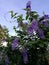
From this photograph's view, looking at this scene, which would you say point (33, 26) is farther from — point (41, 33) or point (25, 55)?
point (25, 55)

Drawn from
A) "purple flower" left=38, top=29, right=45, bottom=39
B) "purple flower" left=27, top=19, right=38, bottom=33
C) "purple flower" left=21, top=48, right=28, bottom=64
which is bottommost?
"purple flower" left=21, top=48, right=28, bottom=64

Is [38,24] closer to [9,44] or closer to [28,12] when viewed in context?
[28,12]

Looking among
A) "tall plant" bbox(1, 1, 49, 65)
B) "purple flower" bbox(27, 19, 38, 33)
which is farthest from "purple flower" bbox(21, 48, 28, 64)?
"purple flower" bbox(27, 19, 38, 33)

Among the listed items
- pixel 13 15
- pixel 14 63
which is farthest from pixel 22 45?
pixel 13 15

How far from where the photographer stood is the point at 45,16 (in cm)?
328

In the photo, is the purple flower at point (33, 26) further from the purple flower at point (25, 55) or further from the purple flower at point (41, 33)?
the purple flower at point (25, 55)

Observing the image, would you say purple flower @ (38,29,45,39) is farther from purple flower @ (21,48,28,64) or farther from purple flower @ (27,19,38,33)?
purple flower @ (21,48,28,64)

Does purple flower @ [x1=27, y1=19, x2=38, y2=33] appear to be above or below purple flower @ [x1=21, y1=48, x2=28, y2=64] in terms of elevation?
above

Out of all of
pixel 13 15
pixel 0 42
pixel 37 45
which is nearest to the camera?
pixel 37 45

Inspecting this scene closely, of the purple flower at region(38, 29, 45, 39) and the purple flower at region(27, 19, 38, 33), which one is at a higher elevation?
the purple flower at region(27, 19, 38, 33)

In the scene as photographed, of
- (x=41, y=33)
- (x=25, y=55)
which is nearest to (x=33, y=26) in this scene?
(x=41, y=33)

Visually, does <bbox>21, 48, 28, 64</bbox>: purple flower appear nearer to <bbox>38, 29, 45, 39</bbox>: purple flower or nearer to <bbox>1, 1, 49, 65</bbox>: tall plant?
<bbox>1, 1, 49, 65</bbox>: tall plant

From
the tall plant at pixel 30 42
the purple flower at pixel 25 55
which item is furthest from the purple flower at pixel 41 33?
the purple flower at pixel 25 55

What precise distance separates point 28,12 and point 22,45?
1.72ft
